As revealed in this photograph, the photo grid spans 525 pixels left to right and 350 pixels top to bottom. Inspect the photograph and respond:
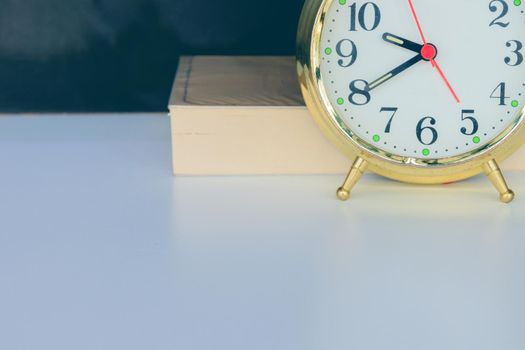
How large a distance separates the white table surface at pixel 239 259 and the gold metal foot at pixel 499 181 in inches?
0.6

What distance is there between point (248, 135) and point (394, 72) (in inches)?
9.3

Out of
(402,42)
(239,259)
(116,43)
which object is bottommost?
(239,259)

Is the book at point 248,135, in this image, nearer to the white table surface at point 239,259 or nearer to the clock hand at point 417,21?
the white table surface at point 239,259

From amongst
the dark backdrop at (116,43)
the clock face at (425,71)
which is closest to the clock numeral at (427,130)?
the clock face at (425,71)

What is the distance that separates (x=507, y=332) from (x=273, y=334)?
10.1 inches

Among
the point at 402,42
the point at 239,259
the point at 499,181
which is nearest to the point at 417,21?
the point at 402,42

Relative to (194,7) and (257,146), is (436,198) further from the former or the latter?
(194,7)

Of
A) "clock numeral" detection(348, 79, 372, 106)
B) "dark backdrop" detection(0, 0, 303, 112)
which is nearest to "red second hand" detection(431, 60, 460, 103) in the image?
"clock numeral" detection(348, 79, 372, 106)

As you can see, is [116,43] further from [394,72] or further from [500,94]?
[500,94]

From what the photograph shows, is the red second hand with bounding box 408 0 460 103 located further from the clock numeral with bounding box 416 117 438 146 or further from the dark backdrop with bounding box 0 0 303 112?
the dark backdrop with bounding box 0 0 303 112

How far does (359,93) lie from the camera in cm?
150

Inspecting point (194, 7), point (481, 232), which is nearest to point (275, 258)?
point (481, 232)

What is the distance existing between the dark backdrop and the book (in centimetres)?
23

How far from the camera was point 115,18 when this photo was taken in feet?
5.98
